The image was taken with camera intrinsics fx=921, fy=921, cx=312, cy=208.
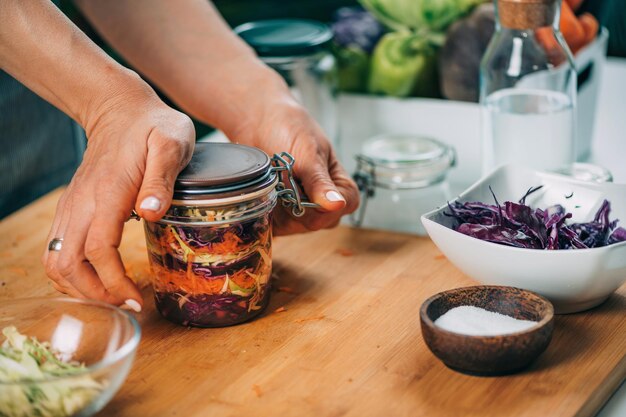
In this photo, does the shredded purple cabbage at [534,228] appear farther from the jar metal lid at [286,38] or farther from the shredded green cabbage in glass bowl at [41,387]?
the jar metal lid at [286,38]

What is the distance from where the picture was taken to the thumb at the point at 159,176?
111 centimetres

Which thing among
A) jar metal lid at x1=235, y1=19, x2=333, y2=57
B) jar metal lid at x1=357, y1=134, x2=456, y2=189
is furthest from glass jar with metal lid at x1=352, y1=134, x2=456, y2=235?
jar metal lid at x1=235, y1=19, x2=333, y2=57

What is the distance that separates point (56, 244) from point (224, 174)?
24 cm

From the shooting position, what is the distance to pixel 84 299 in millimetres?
1133

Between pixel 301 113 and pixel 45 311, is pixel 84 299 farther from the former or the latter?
pixel 301 113

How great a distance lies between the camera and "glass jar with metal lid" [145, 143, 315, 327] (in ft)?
3.76

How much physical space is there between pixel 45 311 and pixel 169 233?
18cm

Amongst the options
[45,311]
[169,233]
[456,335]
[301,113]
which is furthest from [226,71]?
[456,335]

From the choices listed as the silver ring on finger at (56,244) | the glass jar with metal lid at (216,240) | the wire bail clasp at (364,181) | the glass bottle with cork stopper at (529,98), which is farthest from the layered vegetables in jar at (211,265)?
the glass bottle with cork stopper at (529,98)

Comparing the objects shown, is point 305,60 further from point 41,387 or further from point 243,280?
point 41,387

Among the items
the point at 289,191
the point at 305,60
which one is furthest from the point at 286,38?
the point at 289,191

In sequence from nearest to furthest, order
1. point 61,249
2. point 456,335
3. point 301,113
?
point 456,335
point 61,249
point 301,113

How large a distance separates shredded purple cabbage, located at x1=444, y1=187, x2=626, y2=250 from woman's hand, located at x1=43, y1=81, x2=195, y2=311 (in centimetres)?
40

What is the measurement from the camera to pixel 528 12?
4.96 feet
